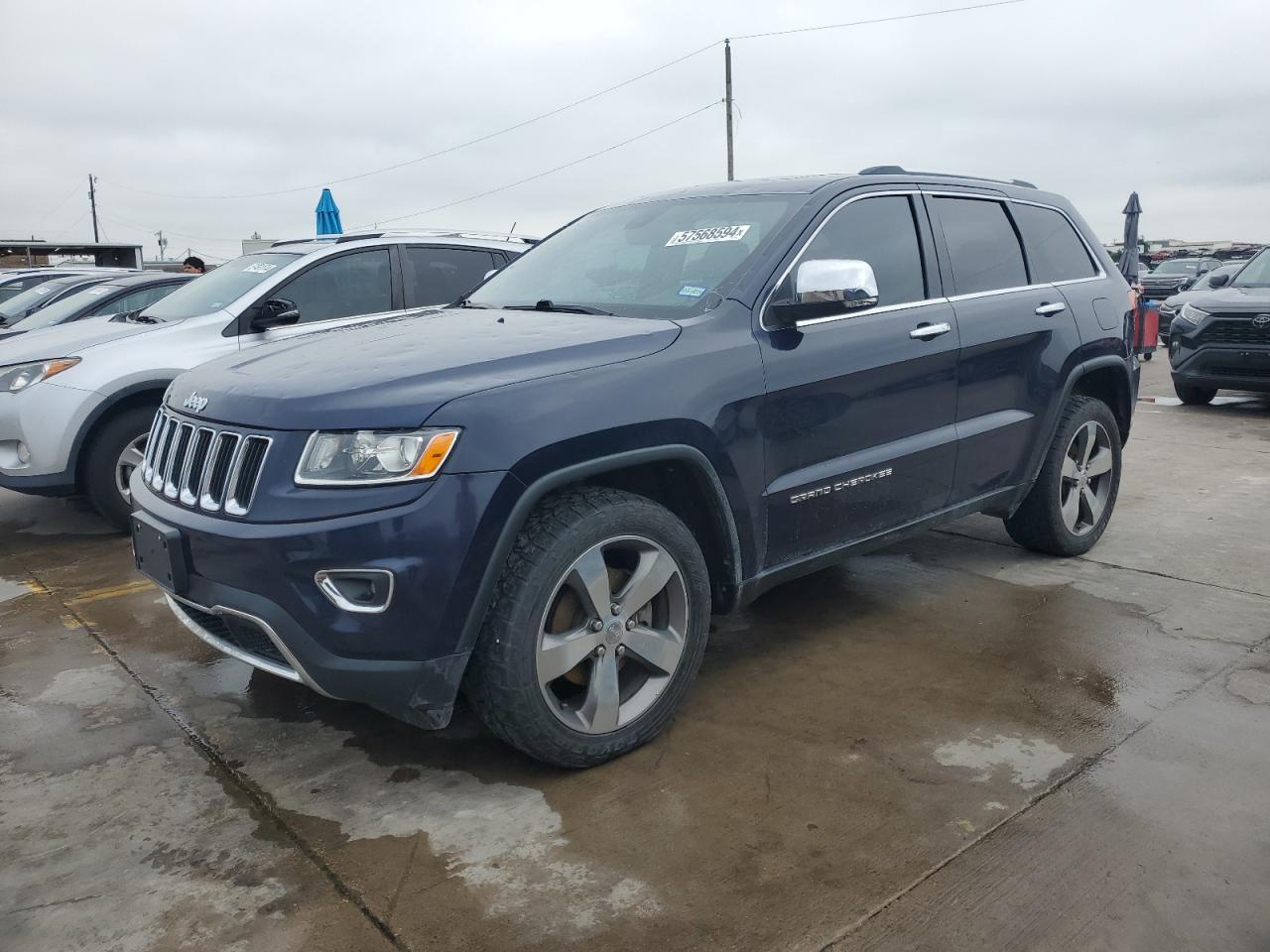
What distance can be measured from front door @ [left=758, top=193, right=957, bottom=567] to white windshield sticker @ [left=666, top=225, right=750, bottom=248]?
0.25m

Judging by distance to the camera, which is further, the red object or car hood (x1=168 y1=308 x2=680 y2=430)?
the red object

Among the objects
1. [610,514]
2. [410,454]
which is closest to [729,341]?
[610,514]

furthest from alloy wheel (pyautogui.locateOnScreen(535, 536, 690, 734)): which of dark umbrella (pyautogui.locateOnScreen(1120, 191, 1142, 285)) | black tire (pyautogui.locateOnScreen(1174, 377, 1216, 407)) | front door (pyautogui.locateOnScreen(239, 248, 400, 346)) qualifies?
dark umbrella (pyautogui.locateOnScreen(1120, 191, 1142, 285))

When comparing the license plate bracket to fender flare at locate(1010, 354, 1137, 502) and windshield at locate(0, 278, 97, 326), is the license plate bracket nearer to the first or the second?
fender flare at locate(1010, 354, 1137, 502)

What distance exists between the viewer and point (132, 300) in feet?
30.2

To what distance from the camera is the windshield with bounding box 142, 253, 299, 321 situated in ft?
20.2

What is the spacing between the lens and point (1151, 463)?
7434 mm

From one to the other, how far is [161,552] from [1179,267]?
979 inches

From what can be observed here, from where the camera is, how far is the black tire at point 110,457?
5664 millimetres

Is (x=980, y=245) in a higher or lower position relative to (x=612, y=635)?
higher

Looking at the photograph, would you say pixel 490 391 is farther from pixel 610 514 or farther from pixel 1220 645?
pixel 1220 645

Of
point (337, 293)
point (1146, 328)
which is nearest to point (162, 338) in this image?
point (337, 293)

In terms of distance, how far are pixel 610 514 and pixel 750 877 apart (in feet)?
3.25

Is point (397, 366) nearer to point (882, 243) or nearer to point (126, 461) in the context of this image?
point (882, 243)
